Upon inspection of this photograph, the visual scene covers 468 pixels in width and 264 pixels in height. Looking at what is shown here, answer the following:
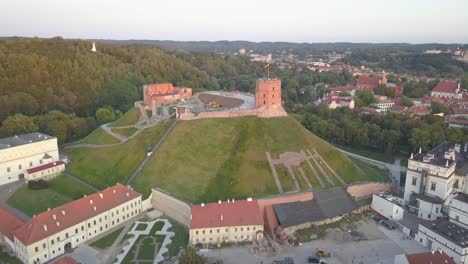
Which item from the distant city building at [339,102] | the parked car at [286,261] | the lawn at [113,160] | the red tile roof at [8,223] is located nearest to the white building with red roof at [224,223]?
the parked car at [286,261]

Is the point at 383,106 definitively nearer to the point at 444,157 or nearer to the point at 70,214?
the point at 444,157

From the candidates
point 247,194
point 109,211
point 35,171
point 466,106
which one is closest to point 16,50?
point 35,171

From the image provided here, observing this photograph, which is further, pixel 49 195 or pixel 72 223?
pixel 49 195

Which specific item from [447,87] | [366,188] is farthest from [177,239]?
[447,87]

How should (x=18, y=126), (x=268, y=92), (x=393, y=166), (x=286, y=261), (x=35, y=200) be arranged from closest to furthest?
1. (x=286, y=261)
2. (x=35, y=200)
3. (x=268, y=92)
4. (x=393, y=166)
5. (x=18, y=126)

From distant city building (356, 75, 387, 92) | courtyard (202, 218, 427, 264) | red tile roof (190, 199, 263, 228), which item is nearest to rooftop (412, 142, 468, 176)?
courtyard (202, 218, 427, 264)

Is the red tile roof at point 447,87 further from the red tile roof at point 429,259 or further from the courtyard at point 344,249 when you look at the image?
the red tile roof at point 429,259
